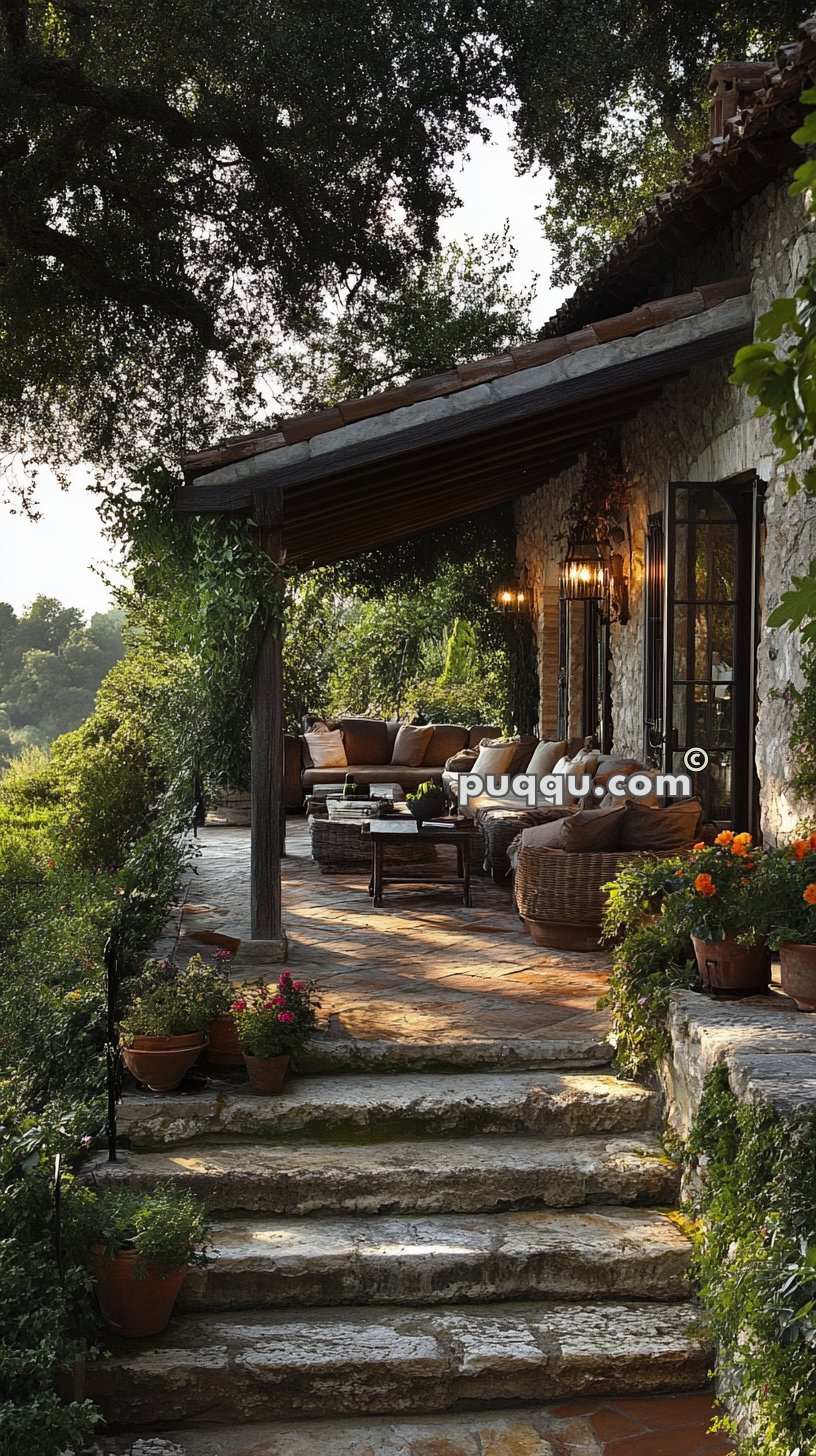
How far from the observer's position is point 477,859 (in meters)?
10.2

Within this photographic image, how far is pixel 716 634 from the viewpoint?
24.2 ft

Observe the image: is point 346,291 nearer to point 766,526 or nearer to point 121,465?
point 121,465

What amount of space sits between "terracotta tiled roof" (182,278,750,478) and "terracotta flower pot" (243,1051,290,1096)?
8.86ft

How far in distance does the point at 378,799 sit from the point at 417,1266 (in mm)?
6285

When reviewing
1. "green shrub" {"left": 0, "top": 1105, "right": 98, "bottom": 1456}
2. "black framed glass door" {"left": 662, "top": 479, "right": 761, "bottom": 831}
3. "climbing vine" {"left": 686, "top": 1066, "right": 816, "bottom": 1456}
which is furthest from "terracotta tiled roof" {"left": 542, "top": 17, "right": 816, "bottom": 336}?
"green shrub" {"left": 0, "top": 1105, "right": 98, "bottom": 1456}

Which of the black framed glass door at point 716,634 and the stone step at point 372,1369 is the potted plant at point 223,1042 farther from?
the black framed glass door at point 716,634

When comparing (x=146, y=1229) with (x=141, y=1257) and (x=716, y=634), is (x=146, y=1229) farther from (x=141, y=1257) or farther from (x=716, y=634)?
(x=716, y=634)

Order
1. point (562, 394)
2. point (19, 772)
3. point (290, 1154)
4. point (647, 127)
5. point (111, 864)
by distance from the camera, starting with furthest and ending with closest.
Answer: point (19, 772) → point (647, 127) → point (111, 864) → point (562, 394) → point (290, 1154)

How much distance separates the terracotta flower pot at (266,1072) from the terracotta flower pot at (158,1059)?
26 centimetres

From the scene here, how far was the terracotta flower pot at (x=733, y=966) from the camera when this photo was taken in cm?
496

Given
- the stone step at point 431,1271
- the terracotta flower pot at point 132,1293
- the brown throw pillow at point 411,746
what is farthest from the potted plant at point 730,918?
the brown throw pillow at point 411,746

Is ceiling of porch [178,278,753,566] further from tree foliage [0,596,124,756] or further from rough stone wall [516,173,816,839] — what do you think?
tree foliage [0,596,124,756]

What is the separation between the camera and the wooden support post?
6.25 metres

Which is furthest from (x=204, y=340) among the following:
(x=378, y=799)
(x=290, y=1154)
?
(x=290, y=1154)
